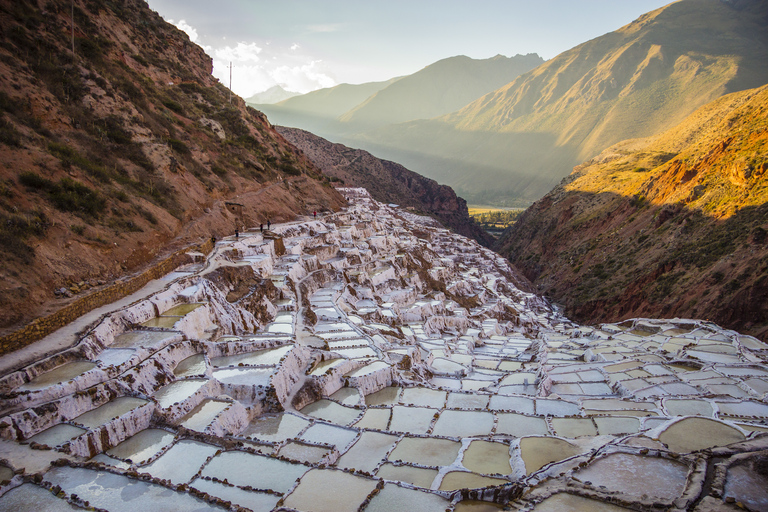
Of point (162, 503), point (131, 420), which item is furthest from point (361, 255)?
point (162, 503)

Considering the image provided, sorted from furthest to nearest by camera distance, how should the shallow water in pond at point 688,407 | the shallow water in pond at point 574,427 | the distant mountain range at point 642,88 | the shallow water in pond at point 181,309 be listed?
the distant mountain range at point 642,88 < the shallow water in pond at point 181,309 < the shallow water in pond at point 688,407 < the shallow water in pond at point 574,427

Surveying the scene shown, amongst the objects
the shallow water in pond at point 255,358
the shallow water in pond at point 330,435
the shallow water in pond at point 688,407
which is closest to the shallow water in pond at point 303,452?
the shallow water in pond at point 330,435

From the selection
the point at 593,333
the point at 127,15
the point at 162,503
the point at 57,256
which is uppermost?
the point at 127,15

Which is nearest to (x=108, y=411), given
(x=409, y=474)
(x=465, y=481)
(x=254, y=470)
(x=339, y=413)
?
(x=254, y=470)

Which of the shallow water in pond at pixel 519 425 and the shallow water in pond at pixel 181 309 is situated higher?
the shallow water in pond at pixel 181 309

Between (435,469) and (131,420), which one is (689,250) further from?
(131,420)

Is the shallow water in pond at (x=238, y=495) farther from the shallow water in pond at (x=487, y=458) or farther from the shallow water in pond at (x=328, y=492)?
the shallow water in pond at (x=487, y=458)
